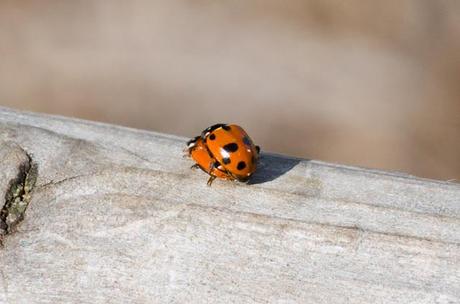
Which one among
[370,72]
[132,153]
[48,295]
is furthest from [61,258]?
[370,72]

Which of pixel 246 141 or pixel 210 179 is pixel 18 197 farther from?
pixel 246 141

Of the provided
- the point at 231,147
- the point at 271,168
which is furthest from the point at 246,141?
the point at 271,168

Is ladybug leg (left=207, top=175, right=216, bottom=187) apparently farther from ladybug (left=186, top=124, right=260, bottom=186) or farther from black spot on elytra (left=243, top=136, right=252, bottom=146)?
black spot on elytra (left=243, top=136, right=252, bottom=146)

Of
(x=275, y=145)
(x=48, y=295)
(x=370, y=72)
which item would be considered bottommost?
(x=275, y=145)

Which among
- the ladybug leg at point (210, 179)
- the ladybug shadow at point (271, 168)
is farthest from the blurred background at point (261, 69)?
the ladybug leg at point (210, 179)

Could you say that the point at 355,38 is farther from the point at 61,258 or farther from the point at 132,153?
the point at 61,258

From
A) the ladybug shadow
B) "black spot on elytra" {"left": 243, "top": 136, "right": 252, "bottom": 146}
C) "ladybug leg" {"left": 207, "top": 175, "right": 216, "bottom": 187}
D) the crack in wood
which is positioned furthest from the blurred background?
the crack in wood
